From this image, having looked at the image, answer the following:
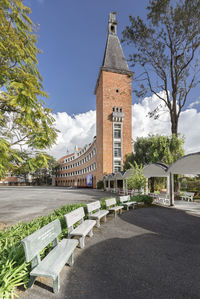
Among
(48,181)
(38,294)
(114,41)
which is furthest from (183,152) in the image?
(48,181)

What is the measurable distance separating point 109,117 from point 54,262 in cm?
3564

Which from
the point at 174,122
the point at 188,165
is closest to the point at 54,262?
the point at 188,165

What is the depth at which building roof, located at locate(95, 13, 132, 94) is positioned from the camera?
39.1 meters

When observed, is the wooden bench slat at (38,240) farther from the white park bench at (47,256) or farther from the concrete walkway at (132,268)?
the concrete walkway at (132,268)

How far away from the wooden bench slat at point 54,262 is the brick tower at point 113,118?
3142cm

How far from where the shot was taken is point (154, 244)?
4.76m

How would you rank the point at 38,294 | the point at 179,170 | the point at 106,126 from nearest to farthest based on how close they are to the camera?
the point at 38,294
the point at 179,170
the point at 106,126

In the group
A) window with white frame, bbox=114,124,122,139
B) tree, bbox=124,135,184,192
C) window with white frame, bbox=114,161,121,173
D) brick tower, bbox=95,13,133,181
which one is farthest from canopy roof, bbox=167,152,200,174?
window with white frame, bbox=114,124,122,139

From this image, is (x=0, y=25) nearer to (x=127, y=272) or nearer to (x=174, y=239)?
(x=127, y=272)

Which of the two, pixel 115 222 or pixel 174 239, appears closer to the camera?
pixel 174 239

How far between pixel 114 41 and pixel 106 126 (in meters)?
25.3

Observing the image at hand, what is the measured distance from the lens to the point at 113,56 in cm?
4106

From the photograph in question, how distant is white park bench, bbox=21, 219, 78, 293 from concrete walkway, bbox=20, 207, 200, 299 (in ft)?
1.09

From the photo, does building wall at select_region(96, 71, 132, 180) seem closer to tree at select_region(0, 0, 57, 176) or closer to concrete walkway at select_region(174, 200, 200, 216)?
concrete walkway at select_region(174, 200, 200, 216)
